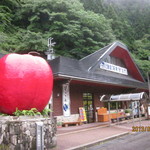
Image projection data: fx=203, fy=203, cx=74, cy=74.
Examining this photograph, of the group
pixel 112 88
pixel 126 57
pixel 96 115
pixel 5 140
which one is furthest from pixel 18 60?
pixel 126 57

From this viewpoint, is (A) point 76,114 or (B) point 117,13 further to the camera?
(B) point 117,13

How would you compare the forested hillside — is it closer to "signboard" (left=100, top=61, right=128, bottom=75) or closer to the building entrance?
"signboard" (left=100, top=61, right=128, bottom=75)

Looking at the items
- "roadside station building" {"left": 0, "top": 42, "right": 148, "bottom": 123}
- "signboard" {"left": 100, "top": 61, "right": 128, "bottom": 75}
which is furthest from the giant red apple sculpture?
"signboard" {"left": 100, "top": 61, "right": 128, "bottom": 75}

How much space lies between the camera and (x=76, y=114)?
47.3ft

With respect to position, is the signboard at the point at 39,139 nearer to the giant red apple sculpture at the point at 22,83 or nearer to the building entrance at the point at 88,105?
the giant red apple sculpture at the point at 22,83

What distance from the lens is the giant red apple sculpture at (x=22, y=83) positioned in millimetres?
6832

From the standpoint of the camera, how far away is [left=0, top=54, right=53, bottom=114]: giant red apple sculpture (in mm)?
6832

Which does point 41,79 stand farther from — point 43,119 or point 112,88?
point 112,88

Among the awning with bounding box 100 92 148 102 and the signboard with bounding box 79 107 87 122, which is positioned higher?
the awning with bounding box 100 92 148 102

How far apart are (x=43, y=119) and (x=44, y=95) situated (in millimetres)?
860

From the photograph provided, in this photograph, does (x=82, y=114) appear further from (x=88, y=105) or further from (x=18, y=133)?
(x=18, y=133)

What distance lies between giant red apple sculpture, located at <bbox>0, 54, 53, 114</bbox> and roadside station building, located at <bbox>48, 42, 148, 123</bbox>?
422 cm

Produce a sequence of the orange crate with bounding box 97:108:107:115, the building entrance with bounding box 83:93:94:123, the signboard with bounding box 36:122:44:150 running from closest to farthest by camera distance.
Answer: the signboard with bounding box 36:122:44:150
the building entrance with bounding box 83:93:94:123
the orange crate with bounding box 97:108:107:115

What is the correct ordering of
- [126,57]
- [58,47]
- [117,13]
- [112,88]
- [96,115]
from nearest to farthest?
[96,115]
[112,88]
[126,57]
[58,47]
[117,13]
